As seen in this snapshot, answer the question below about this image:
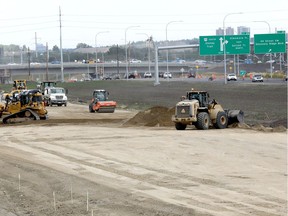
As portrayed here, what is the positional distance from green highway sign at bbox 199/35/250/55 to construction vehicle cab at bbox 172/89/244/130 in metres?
49.1

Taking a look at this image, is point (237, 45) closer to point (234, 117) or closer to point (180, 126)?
point (234, 117)

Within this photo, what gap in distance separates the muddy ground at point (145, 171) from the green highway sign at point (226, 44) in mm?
47617

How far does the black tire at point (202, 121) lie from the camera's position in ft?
113

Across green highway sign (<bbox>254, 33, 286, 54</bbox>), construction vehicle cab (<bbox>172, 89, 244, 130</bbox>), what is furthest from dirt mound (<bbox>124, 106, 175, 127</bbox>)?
green highway sign (<bbox>254, 33, 286, 54</bbox>)

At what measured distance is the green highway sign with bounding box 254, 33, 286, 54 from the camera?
79.4m

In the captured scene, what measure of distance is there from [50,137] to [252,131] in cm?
1048

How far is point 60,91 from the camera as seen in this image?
68.6 meters

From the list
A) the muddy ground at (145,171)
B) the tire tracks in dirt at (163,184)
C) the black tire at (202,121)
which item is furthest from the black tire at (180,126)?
the tire tracks in dirt at (163,184)

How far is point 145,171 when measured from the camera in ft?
73.0

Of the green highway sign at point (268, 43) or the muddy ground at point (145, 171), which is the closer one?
the muddy ground at point (145, 171)

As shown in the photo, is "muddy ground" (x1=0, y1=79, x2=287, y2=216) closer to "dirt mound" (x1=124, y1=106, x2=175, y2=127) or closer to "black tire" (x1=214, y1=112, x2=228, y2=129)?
"black tire" (x1=214, y1=112, x2=228, y2=129)

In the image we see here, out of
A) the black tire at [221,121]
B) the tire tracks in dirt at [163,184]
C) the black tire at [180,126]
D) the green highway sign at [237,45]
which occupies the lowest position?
the tire tracks in dirt at [163,184]

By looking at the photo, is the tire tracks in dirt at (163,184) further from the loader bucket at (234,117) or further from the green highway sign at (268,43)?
the green highway sign at (268,43)

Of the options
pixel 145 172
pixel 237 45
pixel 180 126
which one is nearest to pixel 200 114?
pixel 180 126
